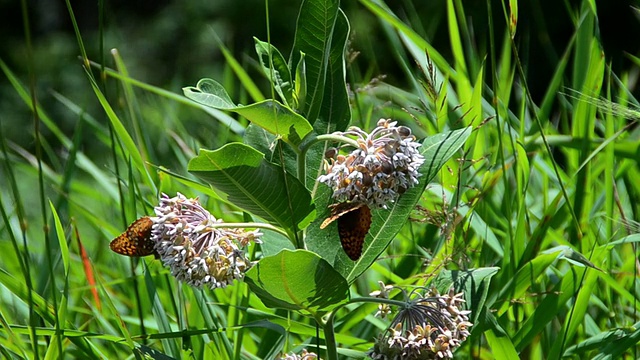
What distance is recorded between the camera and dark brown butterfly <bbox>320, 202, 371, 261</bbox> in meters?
0.72

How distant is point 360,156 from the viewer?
→ 0.70 m

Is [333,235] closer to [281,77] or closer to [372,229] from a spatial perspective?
[372,229]

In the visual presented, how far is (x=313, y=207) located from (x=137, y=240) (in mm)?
163

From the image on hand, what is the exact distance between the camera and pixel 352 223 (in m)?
0.72

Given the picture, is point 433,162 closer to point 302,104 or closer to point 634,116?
point 302,104

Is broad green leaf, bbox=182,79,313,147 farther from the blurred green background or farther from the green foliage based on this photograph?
the blurred green background

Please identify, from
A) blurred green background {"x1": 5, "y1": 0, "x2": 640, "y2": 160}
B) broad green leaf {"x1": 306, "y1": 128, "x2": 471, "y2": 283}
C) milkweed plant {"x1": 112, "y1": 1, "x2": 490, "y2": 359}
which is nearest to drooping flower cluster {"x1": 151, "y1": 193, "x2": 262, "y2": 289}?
milkweed plant {"x1": 112, "y1": 1, "x2": 490, "y2": 359}

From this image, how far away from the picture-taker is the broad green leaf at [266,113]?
71 centimetres

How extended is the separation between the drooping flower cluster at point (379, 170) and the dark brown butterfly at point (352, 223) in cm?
1

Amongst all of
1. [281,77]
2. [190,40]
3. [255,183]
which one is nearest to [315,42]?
[281,77]

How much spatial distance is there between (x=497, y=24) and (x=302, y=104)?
133 inches

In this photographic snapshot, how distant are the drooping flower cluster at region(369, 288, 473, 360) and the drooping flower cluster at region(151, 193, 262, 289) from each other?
144 mm

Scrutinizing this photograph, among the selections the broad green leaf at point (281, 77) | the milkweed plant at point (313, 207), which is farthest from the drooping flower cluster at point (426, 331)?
the broad green leaf at point (281, 77)

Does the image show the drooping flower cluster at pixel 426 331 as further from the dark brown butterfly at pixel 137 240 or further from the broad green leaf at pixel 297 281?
the dark brown butterfly at pixel 137 240
